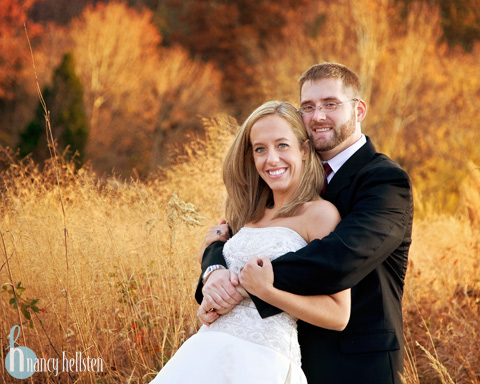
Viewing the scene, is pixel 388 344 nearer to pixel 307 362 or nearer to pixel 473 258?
pixel 307 362

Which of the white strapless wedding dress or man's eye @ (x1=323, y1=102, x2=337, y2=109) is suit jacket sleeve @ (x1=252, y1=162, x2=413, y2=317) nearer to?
the white strapless wedding dress

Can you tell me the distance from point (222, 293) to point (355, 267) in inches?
22.9

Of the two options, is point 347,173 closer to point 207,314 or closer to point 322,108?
point 322,108

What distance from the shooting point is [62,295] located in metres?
4.00

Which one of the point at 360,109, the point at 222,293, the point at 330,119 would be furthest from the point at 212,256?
the point at 360,109

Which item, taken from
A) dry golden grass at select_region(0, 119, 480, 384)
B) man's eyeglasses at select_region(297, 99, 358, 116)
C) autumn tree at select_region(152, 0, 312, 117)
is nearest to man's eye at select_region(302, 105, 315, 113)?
man's eyeglasses at select_region(297, 99, 358, 116)

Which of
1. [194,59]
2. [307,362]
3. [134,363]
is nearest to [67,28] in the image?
[194,59]

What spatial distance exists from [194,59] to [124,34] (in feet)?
12.3

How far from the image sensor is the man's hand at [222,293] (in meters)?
2.56

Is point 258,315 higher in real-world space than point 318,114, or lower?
lower

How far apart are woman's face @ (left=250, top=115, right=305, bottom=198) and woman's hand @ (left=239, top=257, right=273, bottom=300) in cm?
49

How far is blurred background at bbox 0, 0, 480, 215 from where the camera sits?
52.5 feet

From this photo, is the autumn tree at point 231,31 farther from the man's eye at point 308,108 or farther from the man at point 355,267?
the man at point 355,267

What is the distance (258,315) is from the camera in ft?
8.30
